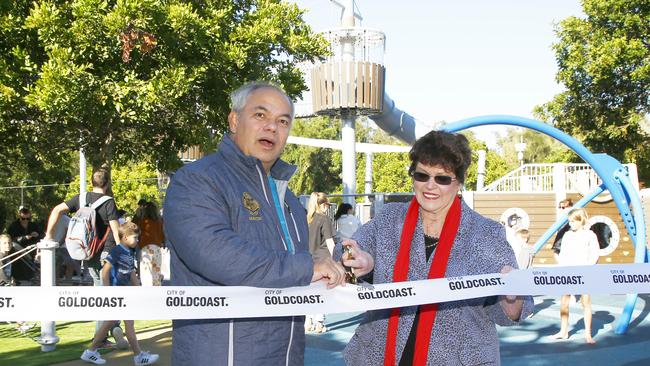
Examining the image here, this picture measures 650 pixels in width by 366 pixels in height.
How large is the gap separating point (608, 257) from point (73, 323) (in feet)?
59.8

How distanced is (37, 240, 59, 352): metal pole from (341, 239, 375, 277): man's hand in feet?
19.6

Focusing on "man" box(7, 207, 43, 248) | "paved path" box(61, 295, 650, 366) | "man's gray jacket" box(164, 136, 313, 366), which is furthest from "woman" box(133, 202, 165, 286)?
"man's gray jacket" box(164, 136, 313, 366)

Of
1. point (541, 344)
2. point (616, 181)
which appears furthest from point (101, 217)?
point (616, 181)

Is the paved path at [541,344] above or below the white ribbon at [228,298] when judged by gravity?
below

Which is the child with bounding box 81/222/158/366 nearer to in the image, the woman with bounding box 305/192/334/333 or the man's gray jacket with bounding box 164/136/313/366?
the woman with bounding box 305/192/334/333

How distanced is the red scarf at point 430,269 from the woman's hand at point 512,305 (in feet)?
0.95

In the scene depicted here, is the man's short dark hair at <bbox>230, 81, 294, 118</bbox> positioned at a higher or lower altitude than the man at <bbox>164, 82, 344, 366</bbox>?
higher

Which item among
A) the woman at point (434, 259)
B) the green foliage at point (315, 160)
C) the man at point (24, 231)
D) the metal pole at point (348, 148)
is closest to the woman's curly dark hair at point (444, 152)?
the woman at point (434, 259)

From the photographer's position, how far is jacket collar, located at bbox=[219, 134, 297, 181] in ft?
9.04

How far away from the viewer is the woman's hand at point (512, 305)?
3123mm

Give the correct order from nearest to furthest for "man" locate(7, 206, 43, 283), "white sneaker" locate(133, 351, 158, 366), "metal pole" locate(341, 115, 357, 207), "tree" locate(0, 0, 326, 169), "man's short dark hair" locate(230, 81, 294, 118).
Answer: "man's short dark hair" locate(230, 81, 294, 118) → "white sneaker" locate(133, 351, 158, 366) → "tree" locate(0, 0, 326, 169) → "man" locate(7, 206, 43, 283) → "metal pole" locate(341, 115, 357, 207)

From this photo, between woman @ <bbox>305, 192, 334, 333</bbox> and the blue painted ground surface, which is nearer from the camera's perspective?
the blue painted ground surface

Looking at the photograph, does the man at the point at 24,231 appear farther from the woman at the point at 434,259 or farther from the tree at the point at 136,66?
the woman at the point at 434,259

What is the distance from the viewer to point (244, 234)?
2607 millimetres
